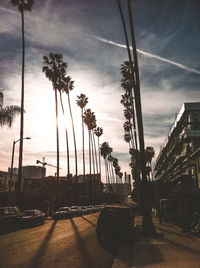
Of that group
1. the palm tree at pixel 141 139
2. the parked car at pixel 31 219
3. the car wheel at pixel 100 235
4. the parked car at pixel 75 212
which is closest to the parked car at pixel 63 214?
the parked car at pixel 75 212

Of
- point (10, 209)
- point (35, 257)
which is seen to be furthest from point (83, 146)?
point (35, 257)

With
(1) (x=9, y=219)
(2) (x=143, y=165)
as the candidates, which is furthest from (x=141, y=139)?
(1) (x=9, y=219)

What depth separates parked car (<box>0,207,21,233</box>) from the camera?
17722 mm

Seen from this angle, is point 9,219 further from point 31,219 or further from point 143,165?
point 143,165

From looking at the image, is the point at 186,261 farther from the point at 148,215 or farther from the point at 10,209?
the point at 10,209

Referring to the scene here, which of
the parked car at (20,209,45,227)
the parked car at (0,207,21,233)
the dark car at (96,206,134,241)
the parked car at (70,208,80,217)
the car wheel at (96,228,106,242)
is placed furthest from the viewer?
the parked car at (70,208,80,217)

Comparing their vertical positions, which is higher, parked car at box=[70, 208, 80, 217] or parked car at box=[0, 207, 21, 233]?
parked car at box=[0, 207, 21, 233]

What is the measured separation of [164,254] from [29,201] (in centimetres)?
3242

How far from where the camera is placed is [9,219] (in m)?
18.2

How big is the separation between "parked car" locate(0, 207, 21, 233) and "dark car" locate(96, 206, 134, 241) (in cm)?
888

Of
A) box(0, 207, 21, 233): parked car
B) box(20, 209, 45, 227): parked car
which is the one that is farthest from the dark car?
box(20, 209, 45, 227): parked car

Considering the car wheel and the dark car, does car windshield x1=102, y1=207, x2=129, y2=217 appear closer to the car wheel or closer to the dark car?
the dark car

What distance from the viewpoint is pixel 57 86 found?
42.8 metres

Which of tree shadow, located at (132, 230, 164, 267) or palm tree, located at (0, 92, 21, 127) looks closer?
tree shadow, located at (132, 230, 164, 267)
